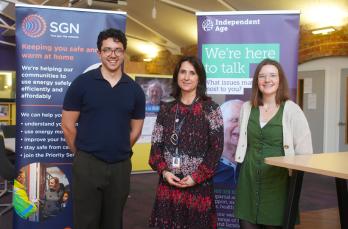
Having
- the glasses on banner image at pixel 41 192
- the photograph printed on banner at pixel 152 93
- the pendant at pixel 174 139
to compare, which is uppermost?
the photograph printed on banner at pixel 152 93

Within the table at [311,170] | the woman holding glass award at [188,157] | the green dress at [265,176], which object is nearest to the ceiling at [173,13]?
the woman holding glass award at [188,157]

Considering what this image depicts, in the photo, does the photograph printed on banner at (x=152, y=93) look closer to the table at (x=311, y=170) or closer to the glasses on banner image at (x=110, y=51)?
the glasses on banner image at (x=110, y=51)

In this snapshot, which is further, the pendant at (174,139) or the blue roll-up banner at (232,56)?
the blue roll-up banner at (232,56)

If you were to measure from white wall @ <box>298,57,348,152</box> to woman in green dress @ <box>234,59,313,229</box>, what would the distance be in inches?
212

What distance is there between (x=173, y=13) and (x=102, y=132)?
6.87 meters

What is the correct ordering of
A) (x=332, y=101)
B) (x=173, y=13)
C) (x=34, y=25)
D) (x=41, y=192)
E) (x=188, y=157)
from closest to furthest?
(x=188, y=157) < (x=34, y=25) < (x=41, y=192) < (x=332, y=101) < (x=173, y=13)

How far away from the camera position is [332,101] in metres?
7.14

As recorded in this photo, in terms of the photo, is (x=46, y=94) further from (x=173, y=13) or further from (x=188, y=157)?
(x=173, y=13)

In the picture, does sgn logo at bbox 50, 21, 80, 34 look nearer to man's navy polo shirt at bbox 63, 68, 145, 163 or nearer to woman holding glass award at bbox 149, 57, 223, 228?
man's navy polo shirt at bbox 63, 68, 145, 163

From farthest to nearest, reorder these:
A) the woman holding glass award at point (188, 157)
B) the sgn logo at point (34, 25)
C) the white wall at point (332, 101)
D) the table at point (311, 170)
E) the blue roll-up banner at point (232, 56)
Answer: the white wall at point (332, 101) < the blue roll-up banner at point (232, 56) < the sgn logo at point (34, 25) < the woman holding glass award at point (188, 157) < the table at point (311, 170)

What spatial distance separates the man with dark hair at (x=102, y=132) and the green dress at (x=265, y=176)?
2.33ft

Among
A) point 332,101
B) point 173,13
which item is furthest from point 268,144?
point 173,13

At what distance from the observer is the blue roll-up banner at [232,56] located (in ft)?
9.52

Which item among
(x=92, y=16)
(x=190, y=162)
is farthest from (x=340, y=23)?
(x=190, y=162)
